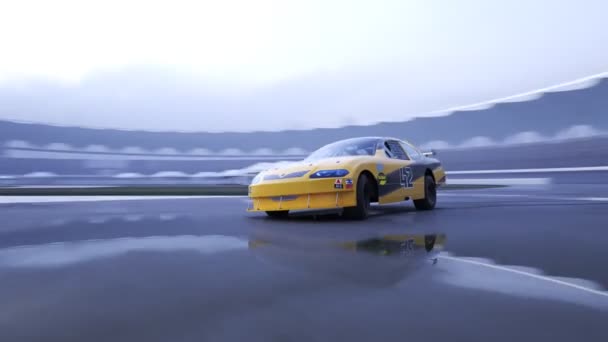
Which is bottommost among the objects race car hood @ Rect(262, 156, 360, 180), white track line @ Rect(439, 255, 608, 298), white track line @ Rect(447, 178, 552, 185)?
white track line @ Rect(447, 178, 552, 185)

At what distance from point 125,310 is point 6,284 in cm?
98

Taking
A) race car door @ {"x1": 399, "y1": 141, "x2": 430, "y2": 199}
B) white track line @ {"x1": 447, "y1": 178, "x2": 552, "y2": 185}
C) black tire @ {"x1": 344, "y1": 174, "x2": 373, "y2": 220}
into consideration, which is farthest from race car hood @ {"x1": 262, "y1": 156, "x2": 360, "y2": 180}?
white track line @ {"x1": 447, "y1": 178, "x2": 552, "y2": 185}

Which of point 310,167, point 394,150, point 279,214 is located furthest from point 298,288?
point 394,150

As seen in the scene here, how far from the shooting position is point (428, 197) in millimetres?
7547

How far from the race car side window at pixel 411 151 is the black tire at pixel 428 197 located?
383 millimetres

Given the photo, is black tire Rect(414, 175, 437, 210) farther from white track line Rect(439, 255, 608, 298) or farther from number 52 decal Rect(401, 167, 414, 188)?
white track line Rect(439, 255, 608, 298)

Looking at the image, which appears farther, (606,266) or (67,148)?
→ (67,148)

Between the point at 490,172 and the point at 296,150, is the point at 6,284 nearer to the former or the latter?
the point at 490,172

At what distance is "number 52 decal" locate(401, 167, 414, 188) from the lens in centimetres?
675

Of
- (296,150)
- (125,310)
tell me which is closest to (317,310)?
(125,310)

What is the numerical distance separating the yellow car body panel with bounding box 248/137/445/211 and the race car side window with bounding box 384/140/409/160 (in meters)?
0.15

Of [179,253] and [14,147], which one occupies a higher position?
[14,147]

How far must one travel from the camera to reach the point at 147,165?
158 ft

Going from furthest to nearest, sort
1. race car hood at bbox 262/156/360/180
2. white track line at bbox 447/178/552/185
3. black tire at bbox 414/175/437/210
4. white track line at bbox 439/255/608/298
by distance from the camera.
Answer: white track line at bbox 447/178/552/185, black tire at bbox 414/175/437/210, race car hood at bbox 262/156/360/180, white track line at bbox 439/255/608/298
